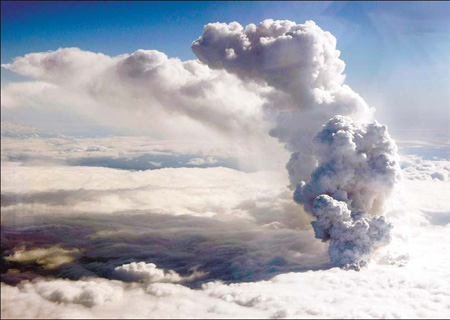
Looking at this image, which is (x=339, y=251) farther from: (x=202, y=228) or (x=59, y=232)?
(x=59, y=232)

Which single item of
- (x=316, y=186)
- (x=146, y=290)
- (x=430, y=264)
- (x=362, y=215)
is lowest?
(x=146, y=290)

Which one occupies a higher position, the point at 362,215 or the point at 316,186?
the point at 316,186

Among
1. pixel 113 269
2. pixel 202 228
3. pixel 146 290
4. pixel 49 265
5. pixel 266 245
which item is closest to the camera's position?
pixel 146 290

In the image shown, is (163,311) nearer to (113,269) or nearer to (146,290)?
(146,290)

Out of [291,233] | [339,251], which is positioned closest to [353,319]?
[339,251]

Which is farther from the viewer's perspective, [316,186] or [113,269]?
[113,269]

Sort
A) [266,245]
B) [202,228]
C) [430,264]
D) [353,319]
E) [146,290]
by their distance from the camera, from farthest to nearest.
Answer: [202,228]
[266,245]
[430,264]
[146,290]
[353,319]
